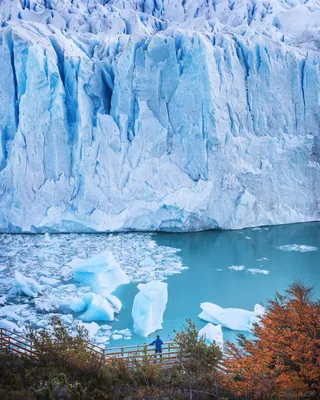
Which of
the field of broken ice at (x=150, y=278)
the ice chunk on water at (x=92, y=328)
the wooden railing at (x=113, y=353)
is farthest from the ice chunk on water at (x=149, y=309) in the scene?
the wooden railing at (x=113, y=353)

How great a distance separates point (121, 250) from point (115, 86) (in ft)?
20.4

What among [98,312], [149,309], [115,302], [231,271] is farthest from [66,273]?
[231,271]

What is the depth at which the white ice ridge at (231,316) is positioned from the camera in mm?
7031

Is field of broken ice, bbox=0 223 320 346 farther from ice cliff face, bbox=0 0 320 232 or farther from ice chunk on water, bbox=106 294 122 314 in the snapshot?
ice cliff face, bbox=0 0 320 232

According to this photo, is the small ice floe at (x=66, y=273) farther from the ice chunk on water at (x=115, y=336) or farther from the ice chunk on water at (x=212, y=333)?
the ice chunk on water at (x=212, y=333)

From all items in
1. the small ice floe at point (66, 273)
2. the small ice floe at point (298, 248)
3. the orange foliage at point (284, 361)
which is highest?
the orange foliage at point (284, 361)

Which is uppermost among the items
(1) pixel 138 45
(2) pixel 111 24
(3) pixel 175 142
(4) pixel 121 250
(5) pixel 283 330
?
(2) pixel 111 24

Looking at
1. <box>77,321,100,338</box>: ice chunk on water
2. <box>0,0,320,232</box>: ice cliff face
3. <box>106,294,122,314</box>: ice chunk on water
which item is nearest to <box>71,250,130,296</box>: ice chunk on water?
<box>106,294,122,314</box>: ice chunk on water

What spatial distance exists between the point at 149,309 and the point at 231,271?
3.64 meters

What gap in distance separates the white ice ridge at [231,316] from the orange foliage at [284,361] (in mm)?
3147

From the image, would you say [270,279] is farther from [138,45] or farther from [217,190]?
[138,45]

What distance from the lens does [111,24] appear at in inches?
804

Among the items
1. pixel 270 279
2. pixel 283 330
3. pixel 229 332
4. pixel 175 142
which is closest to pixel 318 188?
pixel 175 142

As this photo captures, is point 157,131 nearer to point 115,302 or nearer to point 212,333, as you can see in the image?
point 115,302
